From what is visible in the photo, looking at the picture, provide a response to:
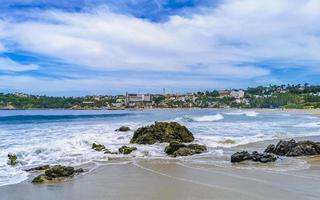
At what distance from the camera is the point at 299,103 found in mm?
139875

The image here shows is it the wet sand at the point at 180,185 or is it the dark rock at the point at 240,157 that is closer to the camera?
the wet sand at the point at 180,185

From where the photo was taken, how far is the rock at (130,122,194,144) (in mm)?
22391

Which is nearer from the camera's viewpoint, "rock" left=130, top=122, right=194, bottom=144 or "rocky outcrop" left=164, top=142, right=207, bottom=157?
"rocky outcrop" left=164, top=142, right=207, bottom=157

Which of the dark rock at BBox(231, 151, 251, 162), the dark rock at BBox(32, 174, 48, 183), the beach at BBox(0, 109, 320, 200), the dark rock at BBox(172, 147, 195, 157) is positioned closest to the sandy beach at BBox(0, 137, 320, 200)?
the beach at BBox(0, 109, 320, 200)

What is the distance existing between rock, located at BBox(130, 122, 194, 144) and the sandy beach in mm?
8001

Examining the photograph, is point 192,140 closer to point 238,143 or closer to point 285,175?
point 238,143

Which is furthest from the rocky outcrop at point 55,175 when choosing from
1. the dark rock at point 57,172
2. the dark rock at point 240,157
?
the dark rock at point 240,157

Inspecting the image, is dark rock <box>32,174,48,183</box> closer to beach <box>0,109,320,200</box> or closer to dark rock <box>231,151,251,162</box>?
beach <box>0,109,320,200</box>

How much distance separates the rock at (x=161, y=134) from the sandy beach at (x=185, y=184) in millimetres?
8001

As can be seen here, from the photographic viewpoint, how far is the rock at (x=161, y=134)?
22391mm

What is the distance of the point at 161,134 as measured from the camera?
22.8 m

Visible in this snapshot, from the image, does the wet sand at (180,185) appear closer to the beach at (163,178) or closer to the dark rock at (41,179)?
the beach at (163,178)

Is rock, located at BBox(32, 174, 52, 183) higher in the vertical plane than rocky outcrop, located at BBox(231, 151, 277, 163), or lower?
lower

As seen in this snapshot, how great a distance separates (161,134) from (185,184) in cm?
1209
